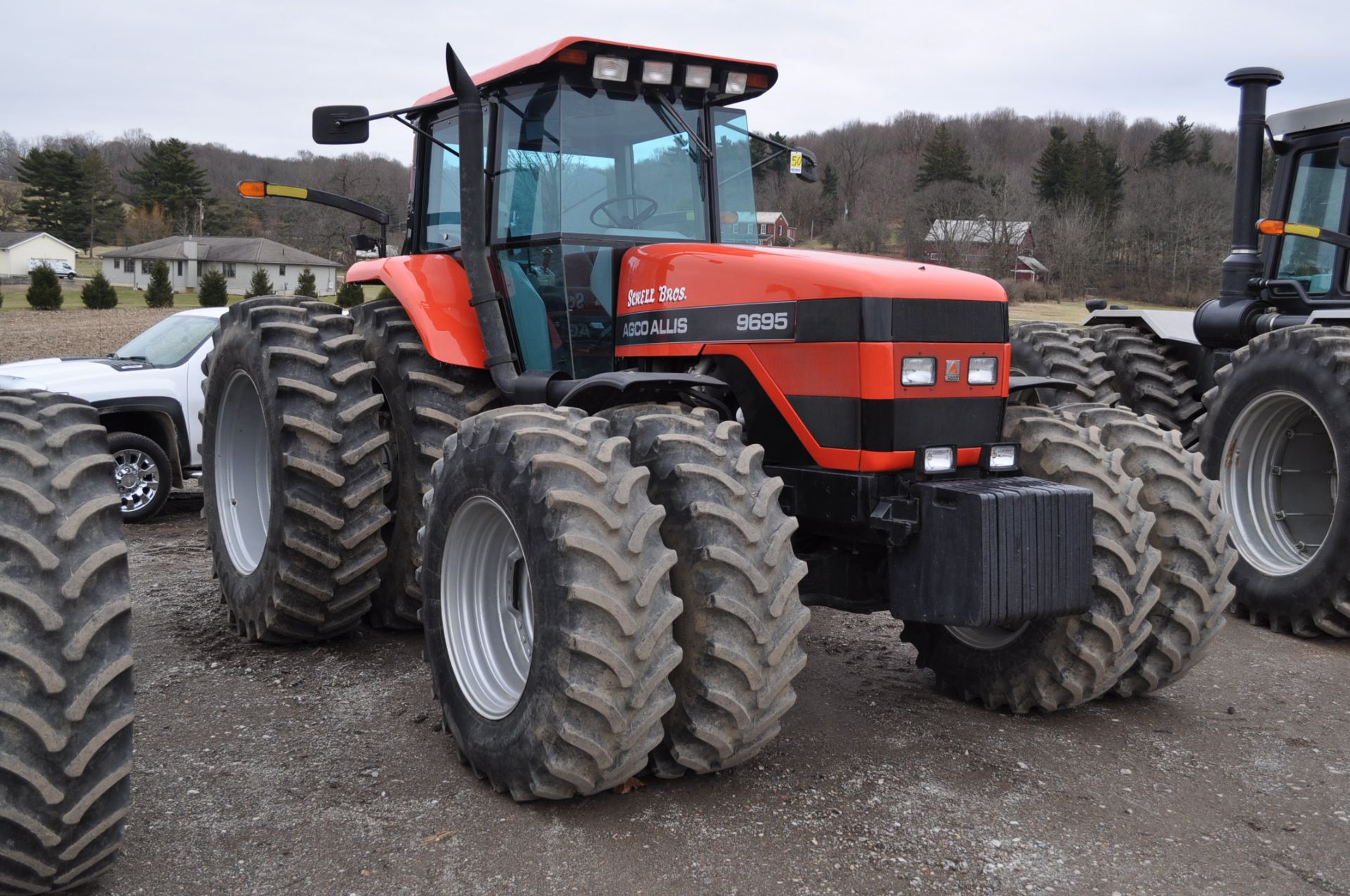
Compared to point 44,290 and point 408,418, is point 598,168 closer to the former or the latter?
point 408,418

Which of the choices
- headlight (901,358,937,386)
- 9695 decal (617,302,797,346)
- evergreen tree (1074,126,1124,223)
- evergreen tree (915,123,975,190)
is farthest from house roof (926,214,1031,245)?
headlight (901,358,937,386)

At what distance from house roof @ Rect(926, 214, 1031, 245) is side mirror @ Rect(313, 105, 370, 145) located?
134 feet

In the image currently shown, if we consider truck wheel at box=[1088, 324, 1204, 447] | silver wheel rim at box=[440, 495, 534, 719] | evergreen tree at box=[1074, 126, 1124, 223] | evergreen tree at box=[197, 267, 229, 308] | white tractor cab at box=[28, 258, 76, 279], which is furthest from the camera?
white tractor cab at box=[28, 258, 76, 279]

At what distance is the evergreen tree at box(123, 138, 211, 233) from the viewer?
75.6 meters

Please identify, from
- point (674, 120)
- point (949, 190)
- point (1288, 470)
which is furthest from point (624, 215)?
point (949, 190)

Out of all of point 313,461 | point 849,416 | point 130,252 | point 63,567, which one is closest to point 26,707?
point 63,567

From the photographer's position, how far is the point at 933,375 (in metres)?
4.12

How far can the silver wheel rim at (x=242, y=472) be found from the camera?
6066 mm

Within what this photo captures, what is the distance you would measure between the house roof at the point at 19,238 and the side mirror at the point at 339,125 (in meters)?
85.6

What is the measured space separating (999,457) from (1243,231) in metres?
4.42

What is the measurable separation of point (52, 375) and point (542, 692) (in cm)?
701

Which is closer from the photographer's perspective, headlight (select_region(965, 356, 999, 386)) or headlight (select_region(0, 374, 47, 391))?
headlight (select_region(965, 356, 999, 386))

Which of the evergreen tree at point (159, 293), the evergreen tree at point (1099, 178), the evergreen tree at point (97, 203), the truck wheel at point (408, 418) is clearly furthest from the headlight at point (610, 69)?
the evergreen tree at point (97, 203)

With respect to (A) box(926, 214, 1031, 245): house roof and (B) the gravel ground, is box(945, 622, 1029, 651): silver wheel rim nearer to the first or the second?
(B) the gravel ground
